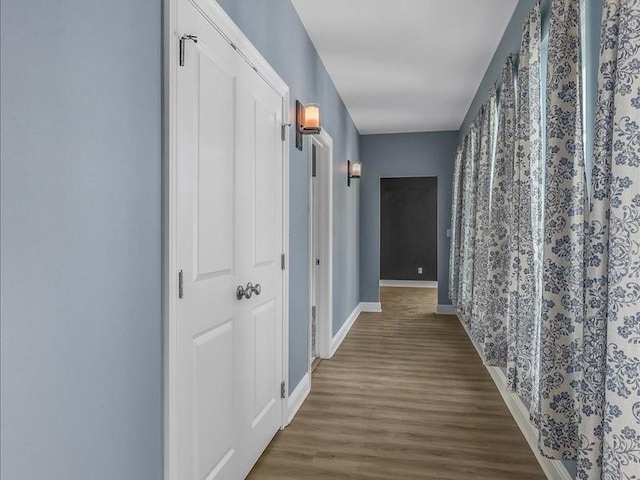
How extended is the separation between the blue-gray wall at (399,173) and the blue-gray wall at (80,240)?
565 centimetres

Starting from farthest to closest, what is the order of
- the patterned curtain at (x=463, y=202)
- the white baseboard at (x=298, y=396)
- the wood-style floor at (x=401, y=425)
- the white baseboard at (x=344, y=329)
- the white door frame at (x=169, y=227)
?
Answer: the patterned curtain at (x=463, y=202) → the white baseboard at (x=344, y=329) → the white baseboard at (x=298, y=396) → the wood-style floor at (x=401, y=425) → the white door frame at (x=169, y=227)

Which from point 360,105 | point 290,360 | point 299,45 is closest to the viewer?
point 290,360

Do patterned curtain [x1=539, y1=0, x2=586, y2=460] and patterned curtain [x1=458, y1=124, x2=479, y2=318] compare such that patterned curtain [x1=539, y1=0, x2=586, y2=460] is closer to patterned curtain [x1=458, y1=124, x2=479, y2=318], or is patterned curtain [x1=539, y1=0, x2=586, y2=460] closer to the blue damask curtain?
patterned curtain [x1=458, y1=124, x2=479, y2=318]

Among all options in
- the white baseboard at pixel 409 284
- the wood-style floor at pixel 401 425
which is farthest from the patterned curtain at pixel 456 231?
the white baseboard at pixel 409 284

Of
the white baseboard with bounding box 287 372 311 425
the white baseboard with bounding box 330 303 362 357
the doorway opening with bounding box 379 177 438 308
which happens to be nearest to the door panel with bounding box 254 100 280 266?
the white baseboard with bounding box 287 372 311 425

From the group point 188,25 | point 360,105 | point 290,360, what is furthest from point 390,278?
point 188,25

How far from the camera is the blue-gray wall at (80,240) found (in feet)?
3.10

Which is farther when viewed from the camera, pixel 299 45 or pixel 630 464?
pixel 299 45

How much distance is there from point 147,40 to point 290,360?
2.14 metres

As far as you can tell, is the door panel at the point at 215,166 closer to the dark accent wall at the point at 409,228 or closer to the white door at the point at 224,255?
the white door at the point at 224,255

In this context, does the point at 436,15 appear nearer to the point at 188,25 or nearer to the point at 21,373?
the point at 188,25

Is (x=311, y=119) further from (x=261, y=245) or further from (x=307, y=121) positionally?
(x=261, y=245)

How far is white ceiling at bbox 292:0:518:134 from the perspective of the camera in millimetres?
3107

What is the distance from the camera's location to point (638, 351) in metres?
1.19
